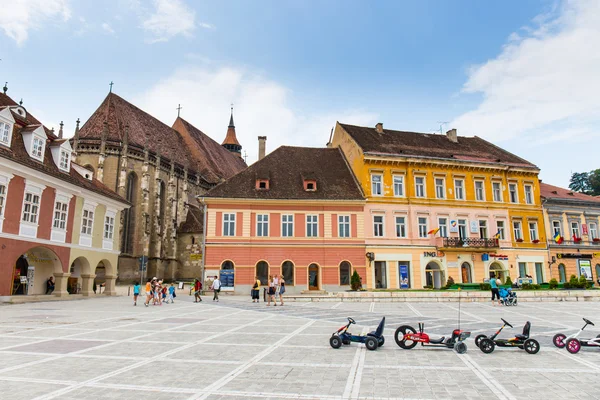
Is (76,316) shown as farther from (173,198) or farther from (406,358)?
A: (173,198)

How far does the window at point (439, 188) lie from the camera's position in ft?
111

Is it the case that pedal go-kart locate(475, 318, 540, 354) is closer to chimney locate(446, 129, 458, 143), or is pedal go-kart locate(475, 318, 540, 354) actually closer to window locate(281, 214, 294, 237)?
window locate(281, 214, 294, 237)

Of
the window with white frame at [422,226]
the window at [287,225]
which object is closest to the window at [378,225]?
the window with white frame at [422,226]

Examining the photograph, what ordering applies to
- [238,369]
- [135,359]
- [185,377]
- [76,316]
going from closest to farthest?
[185,377]
[238,369]
[135,359]
[76,316]

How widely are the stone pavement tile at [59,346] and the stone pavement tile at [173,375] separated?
2636mm

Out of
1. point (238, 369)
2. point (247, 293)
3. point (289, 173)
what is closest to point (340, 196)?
point (289, 173)

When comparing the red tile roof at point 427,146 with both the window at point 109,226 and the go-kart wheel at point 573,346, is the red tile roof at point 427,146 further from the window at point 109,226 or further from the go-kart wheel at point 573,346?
the go-kart wheel at point 573,346

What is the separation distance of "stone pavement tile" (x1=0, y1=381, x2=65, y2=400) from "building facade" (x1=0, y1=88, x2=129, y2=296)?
17.3 metres

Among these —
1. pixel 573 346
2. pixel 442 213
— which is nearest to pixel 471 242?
pixel 442 213

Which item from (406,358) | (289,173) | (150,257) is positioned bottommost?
(406,358)

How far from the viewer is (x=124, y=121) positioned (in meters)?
48.3

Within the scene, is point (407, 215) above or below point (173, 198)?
below

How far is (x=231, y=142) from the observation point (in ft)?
283

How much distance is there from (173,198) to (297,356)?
4425cm
